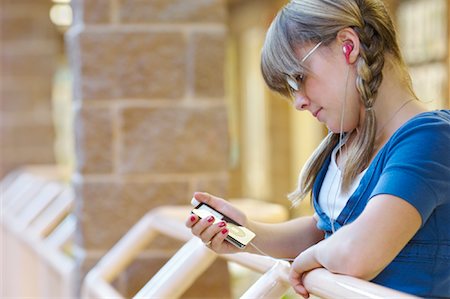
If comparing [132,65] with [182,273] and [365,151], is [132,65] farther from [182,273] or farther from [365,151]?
[365,151]

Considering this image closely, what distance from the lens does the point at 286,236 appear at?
5.69 ft

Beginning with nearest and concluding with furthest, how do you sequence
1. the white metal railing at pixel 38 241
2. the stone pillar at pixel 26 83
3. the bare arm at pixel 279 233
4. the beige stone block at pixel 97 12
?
1. the bare arm at pixel 279 233
2. the beige stone block at pixel 97 12
3. the white metal railing at pixel 38 241
4. the stone pillar at pixel 26 83

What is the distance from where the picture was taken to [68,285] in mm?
3336

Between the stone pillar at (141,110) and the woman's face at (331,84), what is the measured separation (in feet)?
5.64

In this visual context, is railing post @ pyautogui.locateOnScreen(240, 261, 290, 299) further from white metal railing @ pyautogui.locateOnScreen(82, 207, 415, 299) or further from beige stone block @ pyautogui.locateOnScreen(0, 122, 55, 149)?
beige stone block @ pyautogui.locateOnScreen(0, 122, 55, 149)

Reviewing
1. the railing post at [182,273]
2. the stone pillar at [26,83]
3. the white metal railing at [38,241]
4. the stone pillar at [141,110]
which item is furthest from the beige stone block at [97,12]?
the stone pillar at [26,83]

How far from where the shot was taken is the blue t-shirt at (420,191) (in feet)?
4.44

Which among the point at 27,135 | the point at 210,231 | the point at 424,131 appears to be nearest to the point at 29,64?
the point at 27,135

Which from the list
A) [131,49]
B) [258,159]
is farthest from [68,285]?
[258,159]

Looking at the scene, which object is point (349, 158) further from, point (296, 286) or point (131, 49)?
point (131, 49)

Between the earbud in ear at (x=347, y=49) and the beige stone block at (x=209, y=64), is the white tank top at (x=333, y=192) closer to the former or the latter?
the earbud in ear at (x=347, y=49)

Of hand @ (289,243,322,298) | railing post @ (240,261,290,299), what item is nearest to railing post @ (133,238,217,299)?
railing post @ (240,261,290,299)

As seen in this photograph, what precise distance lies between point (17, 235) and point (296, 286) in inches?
131

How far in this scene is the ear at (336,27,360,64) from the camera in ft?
4.88
